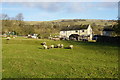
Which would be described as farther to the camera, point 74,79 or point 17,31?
point 17,31

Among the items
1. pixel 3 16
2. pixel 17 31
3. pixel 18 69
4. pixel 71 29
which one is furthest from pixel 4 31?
pixel 18 69

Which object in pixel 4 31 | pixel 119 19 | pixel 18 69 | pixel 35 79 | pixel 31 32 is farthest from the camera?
pixel 31 32

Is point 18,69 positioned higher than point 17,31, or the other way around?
point 17,31

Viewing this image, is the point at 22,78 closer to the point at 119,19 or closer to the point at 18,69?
the point at 18,69

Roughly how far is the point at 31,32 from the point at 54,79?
6799 centimetres

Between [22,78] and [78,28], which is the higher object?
[78,28]

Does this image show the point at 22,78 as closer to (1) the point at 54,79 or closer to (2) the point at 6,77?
(2) the point at 6,77

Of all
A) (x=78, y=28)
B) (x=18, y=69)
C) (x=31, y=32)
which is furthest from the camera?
(x=78, y=28)

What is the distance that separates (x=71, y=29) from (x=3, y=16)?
3622 centimetres

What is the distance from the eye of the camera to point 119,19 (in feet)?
141

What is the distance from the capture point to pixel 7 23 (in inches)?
2943

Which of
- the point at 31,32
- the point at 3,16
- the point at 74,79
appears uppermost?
the point at 3,16

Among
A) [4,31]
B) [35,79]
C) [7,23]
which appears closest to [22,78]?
[35,79]

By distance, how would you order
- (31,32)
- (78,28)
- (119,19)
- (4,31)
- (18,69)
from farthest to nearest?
(78,28) < (31,32) < (4,31) < (119,19) < (18,69)
